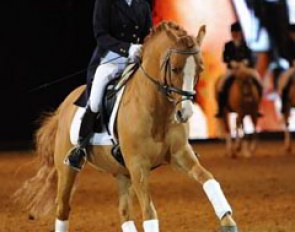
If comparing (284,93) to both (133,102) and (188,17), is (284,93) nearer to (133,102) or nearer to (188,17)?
(188,17)

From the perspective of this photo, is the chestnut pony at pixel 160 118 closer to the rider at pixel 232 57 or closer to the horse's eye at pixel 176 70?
the horse's eye at pixel 176 70

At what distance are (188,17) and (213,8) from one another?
0.55 meters

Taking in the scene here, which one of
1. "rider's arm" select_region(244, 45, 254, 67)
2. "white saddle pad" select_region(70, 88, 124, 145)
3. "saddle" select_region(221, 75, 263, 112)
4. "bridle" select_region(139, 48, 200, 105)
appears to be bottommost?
"saddle" select_region(221, 75, 263, 112)

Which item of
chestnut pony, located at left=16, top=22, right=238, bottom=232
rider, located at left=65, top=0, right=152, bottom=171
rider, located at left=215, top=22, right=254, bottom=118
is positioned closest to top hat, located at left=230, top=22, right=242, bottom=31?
rider, located at left=215, top=22, right=254, bottom=118

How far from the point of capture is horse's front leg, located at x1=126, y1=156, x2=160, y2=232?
5777mm

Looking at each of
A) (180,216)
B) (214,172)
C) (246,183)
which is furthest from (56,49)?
(180,216)

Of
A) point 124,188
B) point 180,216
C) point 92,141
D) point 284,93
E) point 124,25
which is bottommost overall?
point 284,93

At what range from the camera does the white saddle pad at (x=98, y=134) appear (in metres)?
6.39

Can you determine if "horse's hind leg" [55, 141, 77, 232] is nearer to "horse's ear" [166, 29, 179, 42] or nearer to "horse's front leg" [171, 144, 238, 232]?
"horse's front leg" [171, 144, 238, 232]

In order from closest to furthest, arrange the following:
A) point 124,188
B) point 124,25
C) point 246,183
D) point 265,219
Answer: point 124,25, point 124,188, point 265,219, point 246,183

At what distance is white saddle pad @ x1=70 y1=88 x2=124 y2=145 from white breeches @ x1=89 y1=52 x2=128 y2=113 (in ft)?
0.70

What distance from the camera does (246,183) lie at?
38.9ft

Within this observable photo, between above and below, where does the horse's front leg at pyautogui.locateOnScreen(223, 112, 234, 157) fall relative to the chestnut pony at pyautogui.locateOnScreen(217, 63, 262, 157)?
below

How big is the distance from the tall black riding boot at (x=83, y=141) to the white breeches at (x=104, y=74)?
0.11 metres
